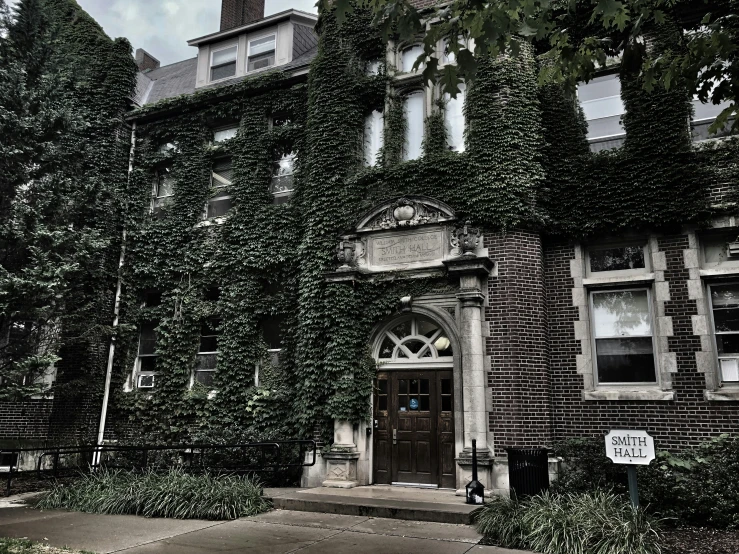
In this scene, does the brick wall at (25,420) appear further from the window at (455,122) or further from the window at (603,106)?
the window at (603,106)

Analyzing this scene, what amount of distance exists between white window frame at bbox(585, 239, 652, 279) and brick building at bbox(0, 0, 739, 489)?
27 mm

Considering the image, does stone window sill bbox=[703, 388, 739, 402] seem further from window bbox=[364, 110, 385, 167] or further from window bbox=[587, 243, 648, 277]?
window bbox=[364, 110, 385, 167]

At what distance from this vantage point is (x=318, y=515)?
8.99 metres

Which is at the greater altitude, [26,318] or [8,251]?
[8,251]

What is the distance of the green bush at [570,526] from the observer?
21.5ft

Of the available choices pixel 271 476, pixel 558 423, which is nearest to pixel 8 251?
pixel 271 476

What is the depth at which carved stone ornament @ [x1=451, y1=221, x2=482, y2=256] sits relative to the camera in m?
11.0

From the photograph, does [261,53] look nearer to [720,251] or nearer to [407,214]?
[407,214]

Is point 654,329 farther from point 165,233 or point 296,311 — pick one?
point 165,233

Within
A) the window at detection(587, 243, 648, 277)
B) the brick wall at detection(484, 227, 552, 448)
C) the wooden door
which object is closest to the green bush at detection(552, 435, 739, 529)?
the brick wall at detection(484, 227, 552, 448)

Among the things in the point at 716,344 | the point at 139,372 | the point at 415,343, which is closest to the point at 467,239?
the point at 415,343

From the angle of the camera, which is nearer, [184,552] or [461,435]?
→ [184,552]

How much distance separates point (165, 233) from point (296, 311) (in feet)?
15.0

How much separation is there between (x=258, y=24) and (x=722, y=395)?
1456 cm
